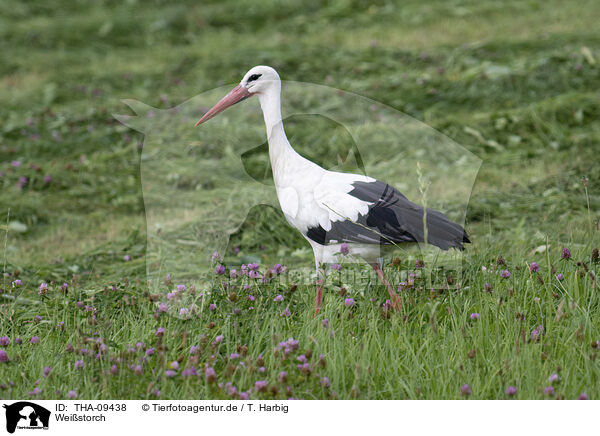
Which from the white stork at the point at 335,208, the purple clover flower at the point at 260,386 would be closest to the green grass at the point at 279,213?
the purple clover flower at the point at 260,386

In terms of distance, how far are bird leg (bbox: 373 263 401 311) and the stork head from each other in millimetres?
1311

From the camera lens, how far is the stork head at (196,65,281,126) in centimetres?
448

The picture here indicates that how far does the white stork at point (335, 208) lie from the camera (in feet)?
14.2

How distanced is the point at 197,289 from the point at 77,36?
1135 centimetres

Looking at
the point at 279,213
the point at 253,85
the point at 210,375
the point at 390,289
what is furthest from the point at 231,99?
the point at 279,213

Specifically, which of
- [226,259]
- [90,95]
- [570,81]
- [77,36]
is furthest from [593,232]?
[77,36]

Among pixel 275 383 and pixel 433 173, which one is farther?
pixel 433 173

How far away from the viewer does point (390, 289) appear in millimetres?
4410

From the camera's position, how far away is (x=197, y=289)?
4.66 metres

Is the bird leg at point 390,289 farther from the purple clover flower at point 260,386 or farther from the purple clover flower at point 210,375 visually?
the purple clover flower at point 210,375

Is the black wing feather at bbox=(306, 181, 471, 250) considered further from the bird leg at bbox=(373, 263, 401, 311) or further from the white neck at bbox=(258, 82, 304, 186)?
the white neck at bbox=(258, 82, 304, 186)

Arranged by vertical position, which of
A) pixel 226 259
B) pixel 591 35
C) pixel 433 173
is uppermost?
pixel 591 35

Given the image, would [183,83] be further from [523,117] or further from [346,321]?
[346,321]
